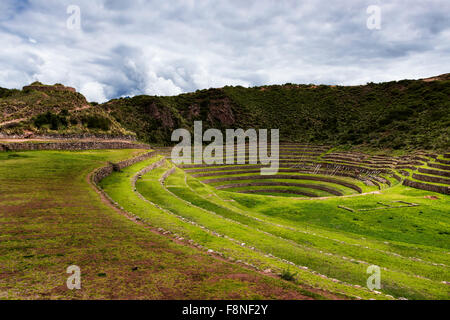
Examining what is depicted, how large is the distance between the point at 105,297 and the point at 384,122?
8194 cm

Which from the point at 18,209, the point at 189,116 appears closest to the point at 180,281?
the point at 18,209

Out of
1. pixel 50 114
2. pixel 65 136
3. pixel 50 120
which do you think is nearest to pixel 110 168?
pixel 65 136

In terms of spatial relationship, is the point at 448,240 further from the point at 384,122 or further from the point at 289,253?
the point at 384,122

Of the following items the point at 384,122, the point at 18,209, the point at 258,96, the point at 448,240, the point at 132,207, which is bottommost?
the point at 448,240

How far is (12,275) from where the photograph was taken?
6.62 meters

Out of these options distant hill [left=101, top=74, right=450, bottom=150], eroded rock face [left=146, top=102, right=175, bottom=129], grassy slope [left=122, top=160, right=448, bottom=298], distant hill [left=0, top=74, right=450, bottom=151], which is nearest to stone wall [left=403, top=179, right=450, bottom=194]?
grassy slope [left=122, top=160, right=448, bottom=298]

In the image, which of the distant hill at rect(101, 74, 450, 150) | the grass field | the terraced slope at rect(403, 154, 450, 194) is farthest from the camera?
the distant hill at rect(101, 74, 450, 150)

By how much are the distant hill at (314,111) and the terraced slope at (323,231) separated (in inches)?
1424

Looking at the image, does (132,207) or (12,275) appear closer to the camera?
(12,275)

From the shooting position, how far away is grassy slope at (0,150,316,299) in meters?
6.27
